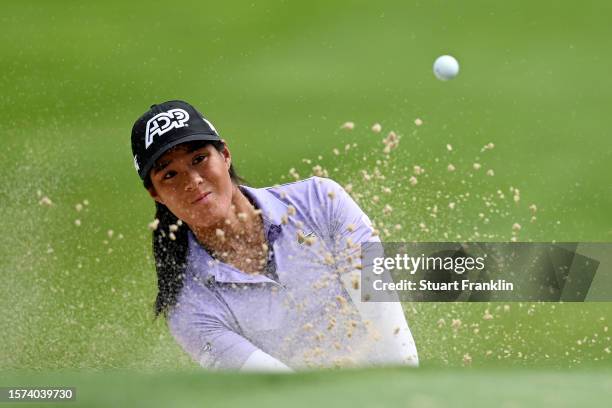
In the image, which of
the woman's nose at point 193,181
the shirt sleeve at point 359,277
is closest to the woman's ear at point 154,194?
the woman's nose at point 193,181

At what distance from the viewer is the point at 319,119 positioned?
156 inches

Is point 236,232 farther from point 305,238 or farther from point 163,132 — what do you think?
point 163,132

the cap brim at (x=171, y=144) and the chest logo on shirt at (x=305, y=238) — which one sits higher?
the cap brim at (x=171, y=144)

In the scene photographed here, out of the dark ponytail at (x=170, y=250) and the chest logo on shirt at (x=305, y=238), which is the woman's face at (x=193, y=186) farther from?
the chest logo on shirt at (x=305, y=238)

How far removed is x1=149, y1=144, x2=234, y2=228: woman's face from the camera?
2748mm

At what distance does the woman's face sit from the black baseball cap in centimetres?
4

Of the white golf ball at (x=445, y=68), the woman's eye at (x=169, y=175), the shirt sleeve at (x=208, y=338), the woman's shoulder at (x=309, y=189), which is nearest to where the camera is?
the shirt sleeve at (x=208, y=338)

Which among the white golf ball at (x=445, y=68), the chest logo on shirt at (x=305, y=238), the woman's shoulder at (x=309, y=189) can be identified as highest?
the white golf ball at (x=445, y=68)

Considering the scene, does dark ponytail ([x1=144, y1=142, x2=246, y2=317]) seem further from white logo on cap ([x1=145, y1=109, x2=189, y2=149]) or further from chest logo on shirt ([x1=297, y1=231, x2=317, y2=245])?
chest logo on shirt ([x1=297, y1=231, x2=317, y2=245])

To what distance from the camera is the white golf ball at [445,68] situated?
13.0 feet

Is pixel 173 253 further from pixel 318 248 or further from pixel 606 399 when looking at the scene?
A: pixel 606 399

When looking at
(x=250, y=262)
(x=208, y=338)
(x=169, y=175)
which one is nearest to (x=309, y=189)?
(x=250, y=262)

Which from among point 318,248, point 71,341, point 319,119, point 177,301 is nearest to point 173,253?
point 177,301

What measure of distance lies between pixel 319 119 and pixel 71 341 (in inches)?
50.1
